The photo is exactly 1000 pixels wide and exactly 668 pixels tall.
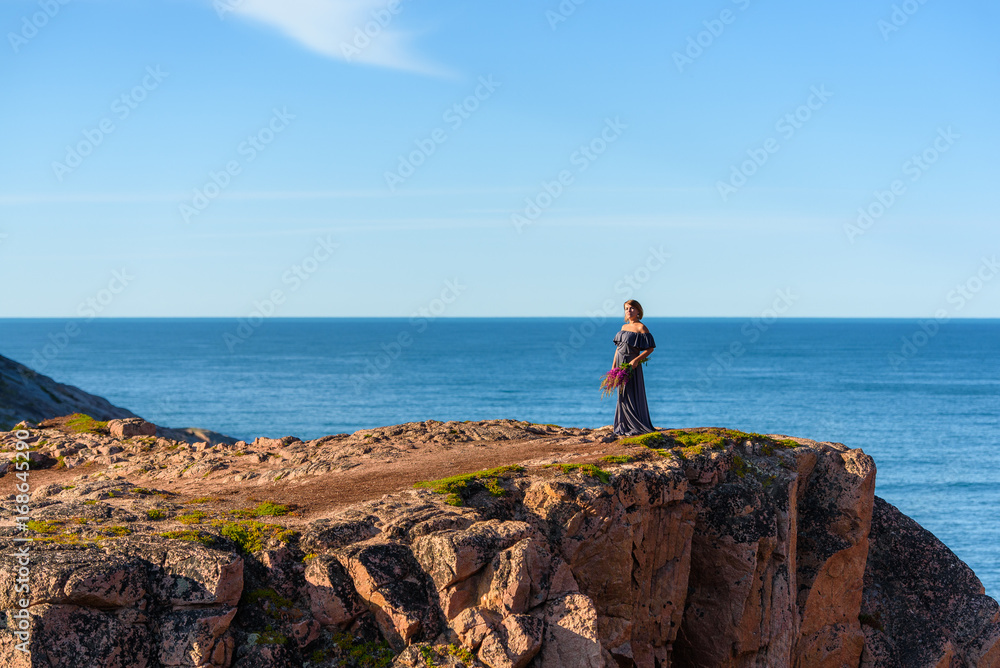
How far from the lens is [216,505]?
17.3m

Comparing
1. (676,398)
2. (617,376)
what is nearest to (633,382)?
(617,376)

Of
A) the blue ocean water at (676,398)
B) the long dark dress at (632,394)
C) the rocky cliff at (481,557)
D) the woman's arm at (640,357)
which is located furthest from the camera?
the blue ocean water at (676,398)

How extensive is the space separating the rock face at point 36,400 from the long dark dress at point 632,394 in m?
26.0

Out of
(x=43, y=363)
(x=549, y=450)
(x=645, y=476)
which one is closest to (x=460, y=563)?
(x=645, y=476)

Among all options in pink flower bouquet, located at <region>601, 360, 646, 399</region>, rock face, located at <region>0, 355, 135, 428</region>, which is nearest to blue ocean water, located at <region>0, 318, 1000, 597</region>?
rock face, located at <region>0, 355, 135, 428</region>

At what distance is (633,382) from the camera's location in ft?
71.2

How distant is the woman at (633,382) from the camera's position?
21.7 m

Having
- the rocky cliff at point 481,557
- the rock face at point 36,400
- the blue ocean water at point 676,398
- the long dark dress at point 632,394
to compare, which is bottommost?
the rocky cliff at point 481,557

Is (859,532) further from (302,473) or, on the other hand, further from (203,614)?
(203,614)

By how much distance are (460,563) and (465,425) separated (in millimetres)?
9924

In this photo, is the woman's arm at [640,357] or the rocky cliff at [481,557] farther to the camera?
the woman's arm at [640,357]

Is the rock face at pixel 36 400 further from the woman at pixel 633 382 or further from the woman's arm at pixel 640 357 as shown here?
the woman's arm at pixel 640 357

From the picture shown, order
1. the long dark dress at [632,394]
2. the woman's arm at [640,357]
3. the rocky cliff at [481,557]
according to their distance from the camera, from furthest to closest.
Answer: the long dark dress at [632,394], the woman's arm at [640,357], the rocky cliff at [481,557]

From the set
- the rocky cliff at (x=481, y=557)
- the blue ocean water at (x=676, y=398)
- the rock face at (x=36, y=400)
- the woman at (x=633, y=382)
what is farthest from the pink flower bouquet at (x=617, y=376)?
the blue ocean water at (x=676, y=398)
